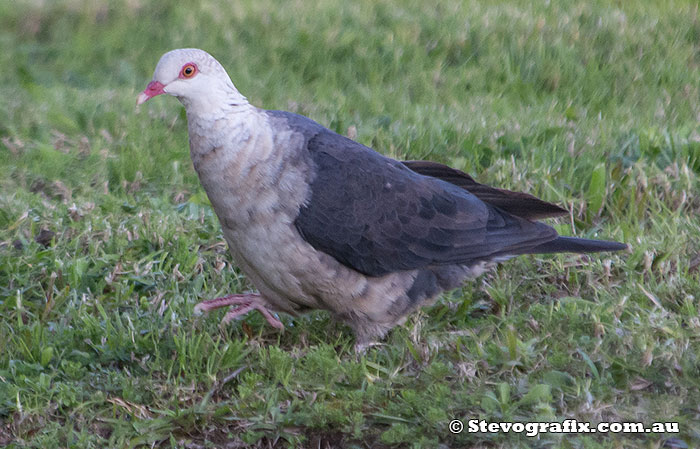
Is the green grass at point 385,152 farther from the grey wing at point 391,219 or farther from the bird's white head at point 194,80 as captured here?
the bird's white head at point 194,80

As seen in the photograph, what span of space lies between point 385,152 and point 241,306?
70.9 inches

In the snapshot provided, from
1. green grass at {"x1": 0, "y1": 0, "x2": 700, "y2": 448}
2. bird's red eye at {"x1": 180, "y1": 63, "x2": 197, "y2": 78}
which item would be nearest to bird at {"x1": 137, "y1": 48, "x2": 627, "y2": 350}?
bird's red eye at {"x1": 180, "y1": 63, "x2": 197, "y2": 78}

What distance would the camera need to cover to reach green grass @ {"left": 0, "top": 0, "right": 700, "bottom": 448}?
3.34 metres

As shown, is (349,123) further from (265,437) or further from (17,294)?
(265,437)

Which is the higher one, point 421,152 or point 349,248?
point 349,248

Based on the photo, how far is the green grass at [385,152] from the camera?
3.34 m

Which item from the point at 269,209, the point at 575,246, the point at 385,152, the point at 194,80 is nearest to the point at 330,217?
the point at 269,209

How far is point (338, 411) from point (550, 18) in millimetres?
4893

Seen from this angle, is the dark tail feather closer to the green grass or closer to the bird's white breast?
the green grass

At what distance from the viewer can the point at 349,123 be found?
5.95 metres

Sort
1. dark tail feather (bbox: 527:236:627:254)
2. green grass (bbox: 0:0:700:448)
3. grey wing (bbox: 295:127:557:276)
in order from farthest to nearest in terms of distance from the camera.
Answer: dark tail feather (bbox: 527:236:627:254), grey wing (bbox: 295:127:557:276), green grass (bbox: 0:0:700:448)

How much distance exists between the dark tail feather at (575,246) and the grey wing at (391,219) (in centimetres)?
3

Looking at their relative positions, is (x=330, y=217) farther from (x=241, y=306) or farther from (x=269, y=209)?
(x=241, y=306)

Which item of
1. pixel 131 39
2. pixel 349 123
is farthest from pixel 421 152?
pixel 131 39
